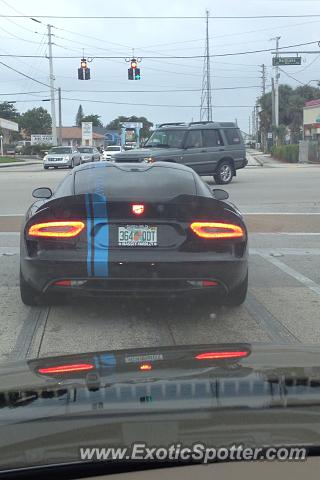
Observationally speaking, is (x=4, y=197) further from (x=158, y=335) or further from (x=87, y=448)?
(x=87, y=448)

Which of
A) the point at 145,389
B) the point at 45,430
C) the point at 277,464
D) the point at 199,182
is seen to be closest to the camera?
the point at 277,464

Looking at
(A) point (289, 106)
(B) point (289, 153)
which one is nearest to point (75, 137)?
(A) point (289, 106)

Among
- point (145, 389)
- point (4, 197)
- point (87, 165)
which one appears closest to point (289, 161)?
point (4, 197)

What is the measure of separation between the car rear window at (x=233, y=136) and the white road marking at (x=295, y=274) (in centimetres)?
1216

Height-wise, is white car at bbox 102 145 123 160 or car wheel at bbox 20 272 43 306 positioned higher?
white car at bbox 102 145 123 160

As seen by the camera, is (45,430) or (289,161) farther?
(289,161)

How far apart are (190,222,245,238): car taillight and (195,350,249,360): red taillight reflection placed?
2053 mm

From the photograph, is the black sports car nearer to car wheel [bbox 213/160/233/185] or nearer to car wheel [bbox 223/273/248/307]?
car wheel [bbox 223/273/248/307]

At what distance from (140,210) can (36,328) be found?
4.63ft

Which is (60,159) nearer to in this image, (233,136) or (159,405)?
(233,136)

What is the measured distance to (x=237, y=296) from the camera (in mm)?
5449

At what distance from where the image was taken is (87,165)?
6449 mm

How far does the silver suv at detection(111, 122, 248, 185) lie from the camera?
62.8 feet

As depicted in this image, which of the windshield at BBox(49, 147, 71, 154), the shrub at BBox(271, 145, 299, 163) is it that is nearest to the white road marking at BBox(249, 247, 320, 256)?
the windshield at BBox(49, 147, 71, 154)
